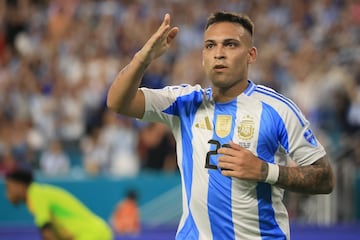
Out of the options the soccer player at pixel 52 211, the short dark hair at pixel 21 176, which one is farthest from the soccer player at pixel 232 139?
the short dark hair at pixel 21 176

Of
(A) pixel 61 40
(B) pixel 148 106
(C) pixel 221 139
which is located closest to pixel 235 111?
(C) pixel 221 139

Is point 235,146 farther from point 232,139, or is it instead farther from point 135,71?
point 135,71

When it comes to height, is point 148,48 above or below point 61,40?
below

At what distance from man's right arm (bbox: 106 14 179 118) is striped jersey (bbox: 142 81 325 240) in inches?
9.0

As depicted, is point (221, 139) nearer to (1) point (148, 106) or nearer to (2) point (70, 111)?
(1) point (148, 106)

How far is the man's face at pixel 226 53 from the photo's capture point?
5121 mm

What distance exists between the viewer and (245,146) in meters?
5.07

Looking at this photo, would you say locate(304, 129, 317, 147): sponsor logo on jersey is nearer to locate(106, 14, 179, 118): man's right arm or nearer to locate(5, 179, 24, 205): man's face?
locate(106, 14, 179, 118): man's right arm

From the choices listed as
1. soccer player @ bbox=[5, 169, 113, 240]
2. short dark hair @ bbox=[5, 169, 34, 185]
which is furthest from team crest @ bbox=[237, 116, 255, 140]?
short dark hair @ bbox=[5, 169, 34, 185]

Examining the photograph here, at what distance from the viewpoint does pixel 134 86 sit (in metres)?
5.05

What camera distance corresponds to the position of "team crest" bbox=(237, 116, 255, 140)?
509 centimetres

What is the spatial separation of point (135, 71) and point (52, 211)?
418 cm

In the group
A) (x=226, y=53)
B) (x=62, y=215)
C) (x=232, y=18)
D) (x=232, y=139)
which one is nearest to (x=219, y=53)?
(x=226, y=53)

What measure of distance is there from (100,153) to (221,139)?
8652mm
